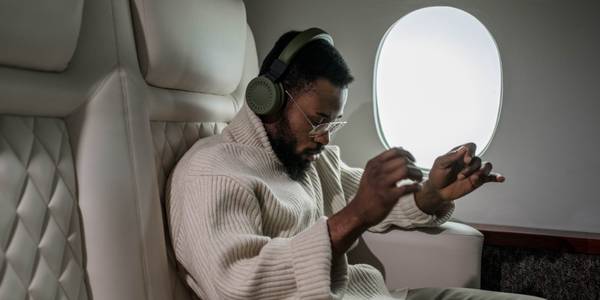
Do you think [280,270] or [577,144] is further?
[577,144]

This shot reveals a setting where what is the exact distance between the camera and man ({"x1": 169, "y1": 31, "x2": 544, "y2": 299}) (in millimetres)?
953

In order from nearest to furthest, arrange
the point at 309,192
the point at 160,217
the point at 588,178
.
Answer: the point at 160,217 < the point at 309,192 < the point at 588,178

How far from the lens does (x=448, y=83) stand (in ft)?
5.30

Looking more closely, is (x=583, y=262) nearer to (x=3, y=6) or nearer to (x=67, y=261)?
(x=67, y=261)

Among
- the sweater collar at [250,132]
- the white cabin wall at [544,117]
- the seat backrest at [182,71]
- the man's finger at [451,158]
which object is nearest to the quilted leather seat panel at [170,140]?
the seat backrest at [182,71]

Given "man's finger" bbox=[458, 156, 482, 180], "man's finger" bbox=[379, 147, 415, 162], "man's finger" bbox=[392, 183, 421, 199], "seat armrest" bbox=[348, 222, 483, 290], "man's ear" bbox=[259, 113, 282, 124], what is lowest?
"seat armrest" bbox=[348, 222, 483, 290]

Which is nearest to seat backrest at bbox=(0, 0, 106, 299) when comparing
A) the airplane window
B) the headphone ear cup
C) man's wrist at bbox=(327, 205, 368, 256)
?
the headphone ear cup

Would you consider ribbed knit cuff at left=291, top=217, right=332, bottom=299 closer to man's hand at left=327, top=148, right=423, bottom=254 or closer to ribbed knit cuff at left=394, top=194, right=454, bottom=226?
man's hand at left=327, top=148, right=423, bottom=254

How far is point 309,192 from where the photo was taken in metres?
1.39

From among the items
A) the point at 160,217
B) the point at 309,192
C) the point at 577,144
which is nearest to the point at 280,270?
the point at 160,217

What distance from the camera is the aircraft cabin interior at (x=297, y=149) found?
36.0 inches

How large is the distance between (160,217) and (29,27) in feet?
1.40

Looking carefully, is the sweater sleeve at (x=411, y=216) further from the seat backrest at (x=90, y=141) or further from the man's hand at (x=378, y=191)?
the seat backrest at (x=90, y=141)

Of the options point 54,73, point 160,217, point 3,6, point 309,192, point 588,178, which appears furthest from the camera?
point 588,178
